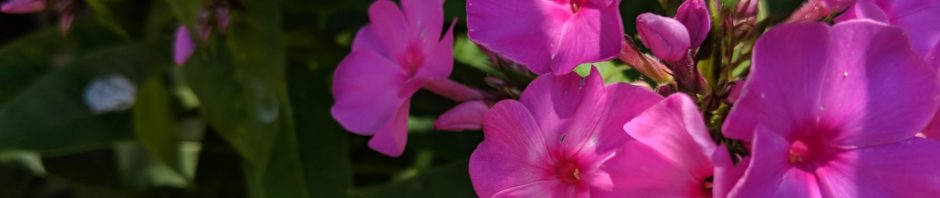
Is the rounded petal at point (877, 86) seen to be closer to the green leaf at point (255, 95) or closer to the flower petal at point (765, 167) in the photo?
the flower petal at point (765, 167)

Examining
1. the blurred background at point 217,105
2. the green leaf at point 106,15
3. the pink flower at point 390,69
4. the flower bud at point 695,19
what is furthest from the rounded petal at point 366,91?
the green leaf at point 106,15

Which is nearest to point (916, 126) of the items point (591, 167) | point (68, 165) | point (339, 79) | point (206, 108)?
point (591, 167)

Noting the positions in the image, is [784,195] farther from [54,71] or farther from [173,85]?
[173,85]

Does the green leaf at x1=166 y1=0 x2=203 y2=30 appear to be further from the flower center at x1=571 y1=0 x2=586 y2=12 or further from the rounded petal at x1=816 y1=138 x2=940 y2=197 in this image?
the rounded petal at x1=816 y1=138 x2=940 y2=197

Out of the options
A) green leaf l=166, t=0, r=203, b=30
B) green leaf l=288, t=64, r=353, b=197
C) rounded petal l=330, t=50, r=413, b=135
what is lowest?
green leaf l=288, t=64, r=353, b=197

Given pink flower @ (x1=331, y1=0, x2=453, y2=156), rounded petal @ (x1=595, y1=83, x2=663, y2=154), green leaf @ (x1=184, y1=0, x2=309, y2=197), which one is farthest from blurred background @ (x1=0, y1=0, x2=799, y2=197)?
rounded petal @ (x1=595, y1=83, x2=663, y2=154)

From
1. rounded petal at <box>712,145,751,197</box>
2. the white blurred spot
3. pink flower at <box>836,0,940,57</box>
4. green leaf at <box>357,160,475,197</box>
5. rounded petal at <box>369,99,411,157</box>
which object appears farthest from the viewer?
the white blurred spot

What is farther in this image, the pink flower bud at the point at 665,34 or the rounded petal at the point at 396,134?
the rounded petal at the point at 396,134
